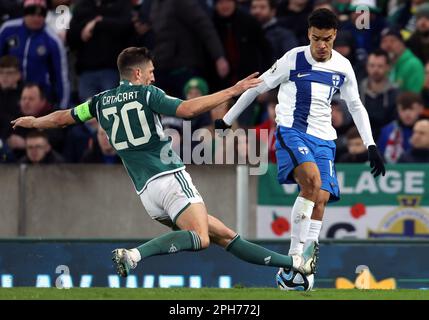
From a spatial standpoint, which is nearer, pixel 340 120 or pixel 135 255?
pixel 135 255

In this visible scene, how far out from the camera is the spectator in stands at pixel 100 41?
1808 cm

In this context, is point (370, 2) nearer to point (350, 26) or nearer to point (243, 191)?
point (350, 26)

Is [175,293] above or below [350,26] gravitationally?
below

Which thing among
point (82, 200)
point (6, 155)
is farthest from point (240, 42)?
point (6, 155)

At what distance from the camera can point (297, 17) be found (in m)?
18.7

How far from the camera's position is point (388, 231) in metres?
16.1

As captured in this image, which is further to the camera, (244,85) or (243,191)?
(243,191)

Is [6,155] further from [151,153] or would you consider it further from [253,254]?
[253,254]

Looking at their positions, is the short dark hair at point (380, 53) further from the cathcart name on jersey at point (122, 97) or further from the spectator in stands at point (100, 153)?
the cathcart name on jersey at point (122, 97)

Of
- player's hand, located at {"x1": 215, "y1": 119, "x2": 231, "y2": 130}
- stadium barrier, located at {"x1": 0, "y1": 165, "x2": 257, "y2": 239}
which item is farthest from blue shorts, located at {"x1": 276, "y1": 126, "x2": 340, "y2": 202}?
stadium barrier, located at {"x1": 0, "y1": 165, "x2": 257, "y2": 239}

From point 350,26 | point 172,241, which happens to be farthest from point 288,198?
point 172,241

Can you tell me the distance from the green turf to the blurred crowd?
4812 millimetres

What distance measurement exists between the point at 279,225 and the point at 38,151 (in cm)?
311

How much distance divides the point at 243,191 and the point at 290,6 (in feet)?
11.9
